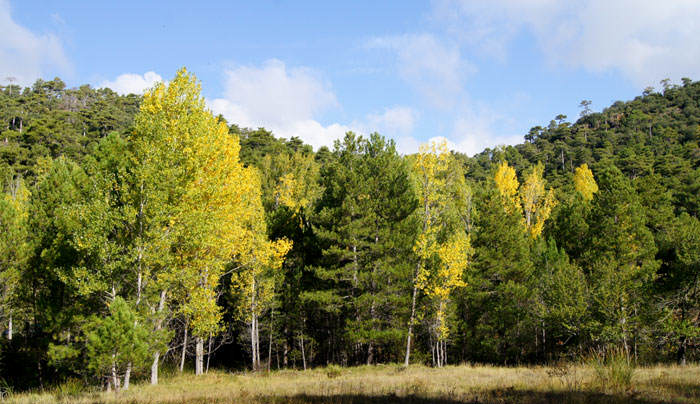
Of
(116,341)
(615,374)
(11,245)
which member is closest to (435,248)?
(615,374)

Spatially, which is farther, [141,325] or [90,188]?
[90,188]

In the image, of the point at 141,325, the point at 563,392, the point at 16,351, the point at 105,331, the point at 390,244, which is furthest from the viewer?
the point at 390,244

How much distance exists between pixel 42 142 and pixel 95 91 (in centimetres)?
10423

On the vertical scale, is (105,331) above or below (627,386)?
above

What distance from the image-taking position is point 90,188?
47.4 feet

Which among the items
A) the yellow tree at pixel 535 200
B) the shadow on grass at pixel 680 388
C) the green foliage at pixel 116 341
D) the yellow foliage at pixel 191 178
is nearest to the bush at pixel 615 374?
the shadow on grass at pixel 680 388

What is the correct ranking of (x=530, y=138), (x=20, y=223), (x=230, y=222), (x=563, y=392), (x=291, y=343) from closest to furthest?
1. (x=563, y=392)
2. (x=230, y=222)
3. (x=20, y=223)
4. (x=291, y=343)
5. (x=530, y=138)

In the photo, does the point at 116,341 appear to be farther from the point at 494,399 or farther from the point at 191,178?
the point at 494,399

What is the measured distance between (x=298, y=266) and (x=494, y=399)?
783 inches

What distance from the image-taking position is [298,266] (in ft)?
90.6

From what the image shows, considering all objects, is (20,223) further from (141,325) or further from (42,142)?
(42,142)

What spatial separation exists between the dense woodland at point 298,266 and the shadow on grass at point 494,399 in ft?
21.4

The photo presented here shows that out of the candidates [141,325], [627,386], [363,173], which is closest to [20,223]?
[141,325]

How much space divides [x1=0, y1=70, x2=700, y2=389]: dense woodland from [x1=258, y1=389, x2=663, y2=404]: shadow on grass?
651 centimetres
